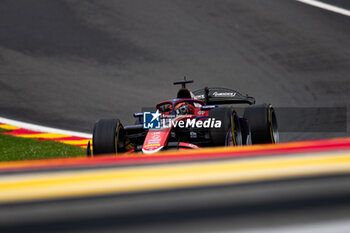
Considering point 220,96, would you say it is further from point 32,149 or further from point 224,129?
point 32,149

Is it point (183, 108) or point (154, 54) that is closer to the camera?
point (183, 108)

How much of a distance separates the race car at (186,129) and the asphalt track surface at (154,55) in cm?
243

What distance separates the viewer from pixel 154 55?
43.8 ft

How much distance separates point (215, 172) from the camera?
1.14 metres

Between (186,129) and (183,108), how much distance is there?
47 cm

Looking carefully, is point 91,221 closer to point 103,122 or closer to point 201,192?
point 201,192

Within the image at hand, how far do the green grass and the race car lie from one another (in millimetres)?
1357

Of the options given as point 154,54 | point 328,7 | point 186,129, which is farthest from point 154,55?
point 186,129

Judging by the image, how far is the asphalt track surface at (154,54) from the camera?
10484mm

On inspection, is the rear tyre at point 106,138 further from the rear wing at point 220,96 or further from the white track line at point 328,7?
the white track line at point 328,7

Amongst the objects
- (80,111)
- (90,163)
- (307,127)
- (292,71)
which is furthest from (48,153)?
(292,71)

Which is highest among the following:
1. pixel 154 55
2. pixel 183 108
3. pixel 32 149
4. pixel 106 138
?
pixel 154 55

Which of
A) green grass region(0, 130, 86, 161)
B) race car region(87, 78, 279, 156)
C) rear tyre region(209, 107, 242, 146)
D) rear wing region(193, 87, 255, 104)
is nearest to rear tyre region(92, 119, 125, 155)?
race car region(87, 78, 279, 156)

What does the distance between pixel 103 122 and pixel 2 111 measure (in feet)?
18.7
